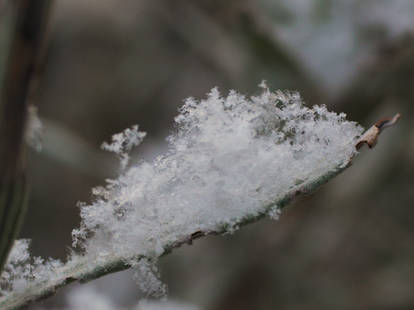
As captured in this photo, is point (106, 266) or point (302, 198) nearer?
point (106, 266)

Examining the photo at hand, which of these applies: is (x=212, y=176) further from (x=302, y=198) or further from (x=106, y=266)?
(x=302, y=198)

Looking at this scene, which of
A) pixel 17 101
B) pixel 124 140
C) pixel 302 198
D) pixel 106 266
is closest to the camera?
pixel 17 101

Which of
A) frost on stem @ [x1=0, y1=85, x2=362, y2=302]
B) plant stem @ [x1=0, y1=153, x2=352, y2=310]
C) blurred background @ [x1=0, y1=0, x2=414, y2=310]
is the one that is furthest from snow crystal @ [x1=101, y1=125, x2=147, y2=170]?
blurred background @ [x1=0, y1=0, x2=414, y2=310]

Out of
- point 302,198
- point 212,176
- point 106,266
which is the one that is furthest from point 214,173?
point 302,198

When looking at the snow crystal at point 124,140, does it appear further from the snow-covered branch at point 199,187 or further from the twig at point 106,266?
the twig at point 106,266

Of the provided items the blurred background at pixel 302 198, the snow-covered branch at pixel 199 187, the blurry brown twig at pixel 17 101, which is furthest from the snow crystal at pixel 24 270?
the blurred background at pixel 302 198
